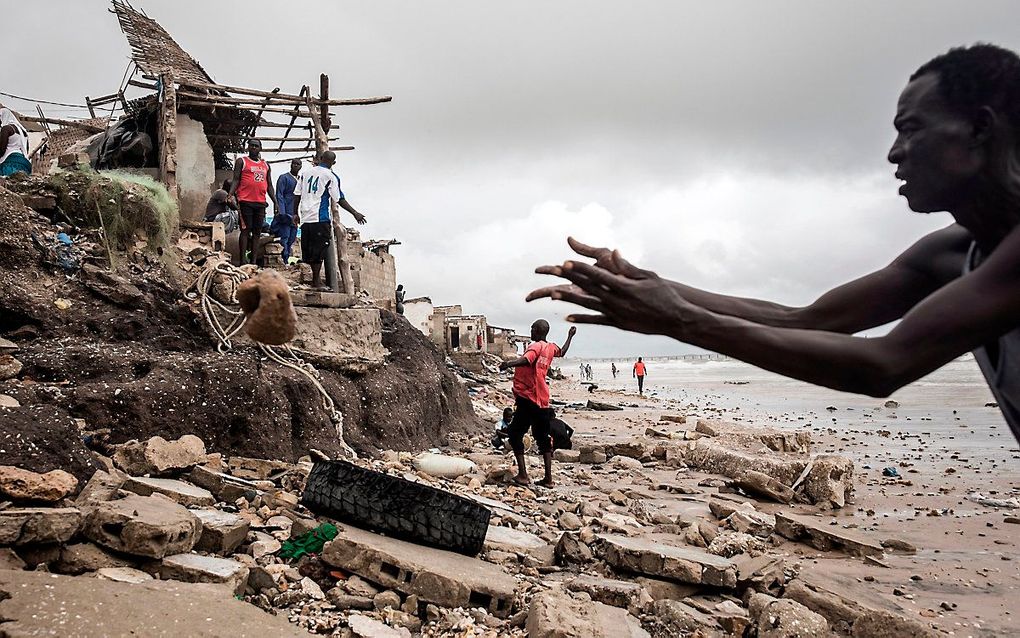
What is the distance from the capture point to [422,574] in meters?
3.79

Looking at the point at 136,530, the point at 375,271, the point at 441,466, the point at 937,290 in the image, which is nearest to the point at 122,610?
the point at 136,530

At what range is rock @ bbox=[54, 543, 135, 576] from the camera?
11.1 ft

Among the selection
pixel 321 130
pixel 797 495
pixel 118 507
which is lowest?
pixel 797 495

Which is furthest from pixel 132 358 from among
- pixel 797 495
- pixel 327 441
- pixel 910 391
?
pixel 910 391

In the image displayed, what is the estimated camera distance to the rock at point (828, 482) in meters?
7.43

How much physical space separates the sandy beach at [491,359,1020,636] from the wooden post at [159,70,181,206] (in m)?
7.54

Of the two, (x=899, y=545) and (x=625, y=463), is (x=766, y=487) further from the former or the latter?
(x=625, y=463)

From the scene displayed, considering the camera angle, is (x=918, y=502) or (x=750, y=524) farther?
(x=918, y=502)

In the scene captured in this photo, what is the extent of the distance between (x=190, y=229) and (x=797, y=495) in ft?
27.0

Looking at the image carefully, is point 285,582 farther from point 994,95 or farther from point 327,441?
point 994,95

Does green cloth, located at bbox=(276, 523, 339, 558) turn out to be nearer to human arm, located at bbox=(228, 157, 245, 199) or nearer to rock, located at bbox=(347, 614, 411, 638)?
rock, located at bbox=(347, 614, 411, 638)

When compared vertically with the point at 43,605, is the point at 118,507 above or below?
above

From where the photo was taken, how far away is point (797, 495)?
7582 millimetres

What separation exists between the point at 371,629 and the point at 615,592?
1.46 meters
